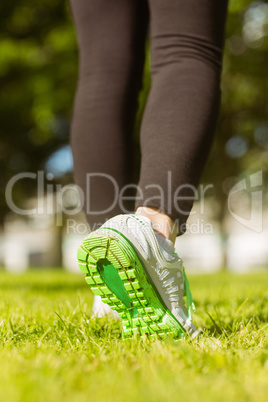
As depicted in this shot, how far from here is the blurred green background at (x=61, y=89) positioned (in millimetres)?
8008

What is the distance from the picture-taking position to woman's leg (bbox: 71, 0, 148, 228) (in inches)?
61.6

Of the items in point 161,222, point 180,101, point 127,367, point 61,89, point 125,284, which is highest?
point 61,89

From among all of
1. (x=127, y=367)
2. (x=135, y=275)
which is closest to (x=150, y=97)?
(x=135, y=275)

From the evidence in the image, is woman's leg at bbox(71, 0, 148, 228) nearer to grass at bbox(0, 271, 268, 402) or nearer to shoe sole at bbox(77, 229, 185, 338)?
shoe sole at bbox(77, 229, 185, 338)

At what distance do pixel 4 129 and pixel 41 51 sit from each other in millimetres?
3029

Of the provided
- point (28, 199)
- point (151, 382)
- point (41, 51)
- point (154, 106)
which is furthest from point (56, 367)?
point (28, 199)

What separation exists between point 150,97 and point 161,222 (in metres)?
0.43

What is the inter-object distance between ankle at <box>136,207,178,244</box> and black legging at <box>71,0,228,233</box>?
2 centimetres

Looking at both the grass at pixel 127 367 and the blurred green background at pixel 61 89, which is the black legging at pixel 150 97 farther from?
the blurred green background at pixel 61 89

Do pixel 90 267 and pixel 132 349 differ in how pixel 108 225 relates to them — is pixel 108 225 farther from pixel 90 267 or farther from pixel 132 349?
pixel 132 349

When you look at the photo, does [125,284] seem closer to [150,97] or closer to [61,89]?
[150,97]

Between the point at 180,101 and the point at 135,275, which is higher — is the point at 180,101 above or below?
above

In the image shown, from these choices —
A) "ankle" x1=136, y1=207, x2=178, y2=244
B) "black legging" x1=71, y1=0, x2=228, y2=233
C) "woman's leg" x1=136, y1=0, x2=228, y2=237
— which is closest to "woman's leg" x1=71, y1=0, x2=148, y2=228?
"black legging" x1=71, y1=0, x2=228, y2=233

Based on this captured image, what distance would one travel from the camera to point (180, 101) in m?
1.44
